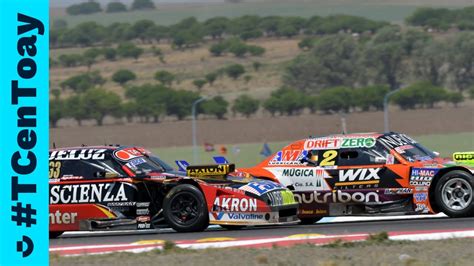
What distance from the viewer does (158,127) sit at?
2874 inches

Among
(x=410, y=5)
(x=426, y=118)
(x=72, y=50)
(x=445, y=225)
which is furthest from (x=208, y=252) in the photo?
(x=410, y=5)

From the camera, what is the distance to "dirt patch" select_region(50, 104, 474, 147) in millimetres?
65438

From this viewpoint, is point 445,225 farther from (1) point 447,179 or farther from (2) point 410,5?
(2) point 410,5

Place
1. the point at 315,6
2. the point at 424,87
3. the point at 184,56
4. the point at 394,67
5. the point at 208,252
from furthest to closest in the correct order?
1. the point at 315,6
2. the point at 184,56
3. the point at 394,67
4. the point at 424,87
5. the point at 208,252

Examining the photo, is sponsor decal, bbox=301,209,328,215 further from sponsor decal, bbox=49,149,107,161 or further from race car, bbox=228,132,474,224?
sponsor decal, bbox=49,149,107,161

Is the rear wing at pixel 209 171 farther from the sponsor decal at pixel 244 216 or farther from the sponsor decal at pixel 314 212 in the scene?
the sponsor decal at pixel 314 212

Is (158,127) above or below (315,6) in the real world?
below

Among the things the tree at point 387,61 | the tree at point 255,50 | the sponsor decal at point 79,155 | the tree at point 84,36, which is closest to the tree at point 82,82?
the tree at point 255,50

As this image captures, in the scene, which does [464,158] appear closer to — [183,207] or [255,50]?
[183,207]

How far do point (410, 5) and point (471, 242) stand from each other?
11911 cm

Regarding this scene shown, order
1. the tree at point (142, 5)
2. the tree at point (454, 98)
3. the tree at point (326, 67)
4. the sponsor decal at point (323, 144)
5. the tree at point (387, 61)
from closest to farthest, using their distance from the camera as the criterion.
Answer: the sponsor decal at point (323, 144), the tree at point (454, 98), the tree at point (326, 67), the tree at point (387, 61), the tree at point (142, 5)

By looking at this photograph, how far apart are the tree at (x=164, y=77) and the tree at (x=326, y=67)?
10519 mm

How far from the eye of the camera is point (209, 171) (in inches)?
639

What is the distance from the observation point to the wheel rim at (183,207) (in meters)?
15.9
